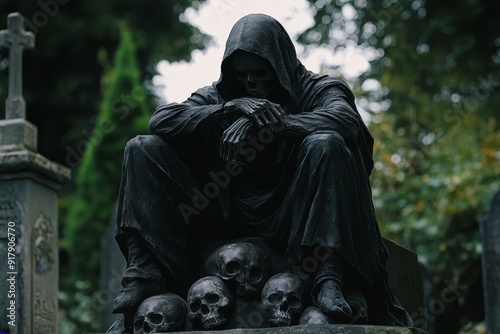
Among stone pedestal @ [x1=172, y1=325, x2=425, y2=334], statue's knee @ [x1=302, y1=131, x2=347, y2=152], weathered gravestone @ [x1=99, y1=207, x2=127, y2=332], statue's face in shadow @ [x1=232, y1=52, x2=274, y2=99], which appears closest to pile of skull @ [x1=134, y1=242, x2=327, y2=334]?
stone pedestal @ [x1=172, y1=325, x2=425, y2=334]

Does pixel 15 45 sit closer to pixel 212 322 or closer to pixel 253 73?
pixel 253 73

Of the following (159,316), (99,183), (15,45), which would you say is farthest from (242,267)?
(99,183)

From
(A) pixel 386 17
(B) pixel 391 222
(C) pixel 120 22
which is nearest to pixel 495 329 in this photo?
(B) pixel 391 222

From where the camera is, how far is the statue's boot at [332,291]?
396 centimetres

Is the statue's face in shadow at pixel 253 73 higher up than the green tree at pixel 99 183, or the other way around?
the green tree at pixel 99 183

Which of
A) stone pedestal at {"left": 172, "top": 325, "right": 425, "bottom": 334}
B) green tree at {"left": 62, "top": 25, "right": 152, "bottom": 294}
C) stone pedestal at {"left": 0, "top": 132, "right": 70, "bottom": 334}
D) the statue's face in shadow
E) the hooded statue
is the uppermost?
green tree at {"left": 62, "top": 25, "right": 152, "bottom": 294}

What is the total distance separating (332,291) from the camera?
403 cm

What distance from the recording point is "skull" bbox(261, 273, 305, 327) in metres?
4.10

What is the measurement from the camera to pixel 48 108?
21.0 metres

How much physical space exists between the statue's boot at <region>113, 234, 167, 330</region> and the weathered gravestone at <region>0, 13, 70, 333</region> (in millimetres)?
4475

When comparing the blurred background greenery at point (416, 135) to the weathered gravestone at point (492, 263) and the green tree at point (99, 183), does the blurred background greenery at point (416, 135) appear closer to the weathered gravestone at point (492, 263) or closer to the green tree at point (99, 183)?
the green tree at point (99, 183)

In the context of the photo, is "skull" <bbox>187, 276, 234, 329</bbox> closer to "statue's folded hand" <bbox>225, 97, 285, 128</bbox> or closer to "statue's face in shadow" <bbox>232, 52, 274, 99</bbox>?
"statue's folded hand" <bbox>225, 97, 285, 128</bbox>

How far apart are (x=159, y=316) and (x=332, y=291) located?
2.39 ft

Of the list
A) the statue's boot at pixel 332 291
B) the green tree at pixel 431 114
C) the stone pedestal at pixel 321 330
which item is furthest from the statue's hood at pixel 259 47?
the green tree at pixel 431 114
